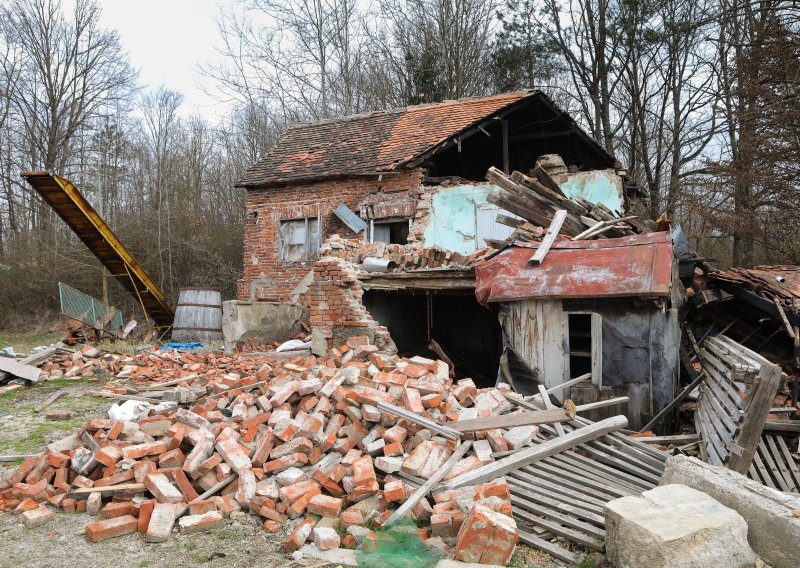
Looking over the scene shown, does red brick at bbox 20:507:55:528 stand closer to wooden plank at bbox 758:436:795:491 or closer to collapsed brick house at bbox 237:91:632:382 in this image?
collapsed brick house at bbox 237:91:632:382

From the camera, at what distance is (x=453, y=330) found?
12945mm

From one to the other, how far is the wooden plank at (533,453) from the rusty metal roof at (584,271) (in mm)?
2095

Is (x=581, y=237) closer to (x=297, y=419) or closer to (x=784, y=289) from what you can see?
(x=784, y=289)

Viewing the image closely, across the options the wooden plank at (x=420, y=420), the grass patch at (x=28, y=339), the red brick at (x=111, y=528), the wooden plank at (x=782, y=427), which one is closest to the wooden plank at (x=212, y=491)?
the red brick at (x=111, y=528)

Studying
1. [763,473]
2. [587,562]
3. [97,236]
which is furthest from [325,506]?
[97,236]

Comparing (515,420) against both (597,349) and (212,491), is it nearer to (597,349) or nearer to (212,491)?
(597,349)

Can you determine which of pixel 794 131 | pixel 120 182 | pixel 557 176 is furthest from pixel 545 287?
pixel 120 182

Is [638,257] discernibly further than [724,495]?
Yes

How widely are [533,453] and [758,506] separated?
1.76m

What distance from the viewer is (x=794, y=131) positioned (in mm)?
12641

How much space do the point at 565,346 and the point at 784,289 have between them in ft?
11.6

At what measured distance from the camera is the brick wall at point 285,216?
47.5 feet

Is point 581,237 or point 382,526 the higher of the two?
point 581,237

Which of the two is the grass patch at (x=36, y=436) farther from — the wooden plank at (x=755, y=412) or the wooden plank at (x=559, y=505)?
the wooden plank at (x=755, y=412)
